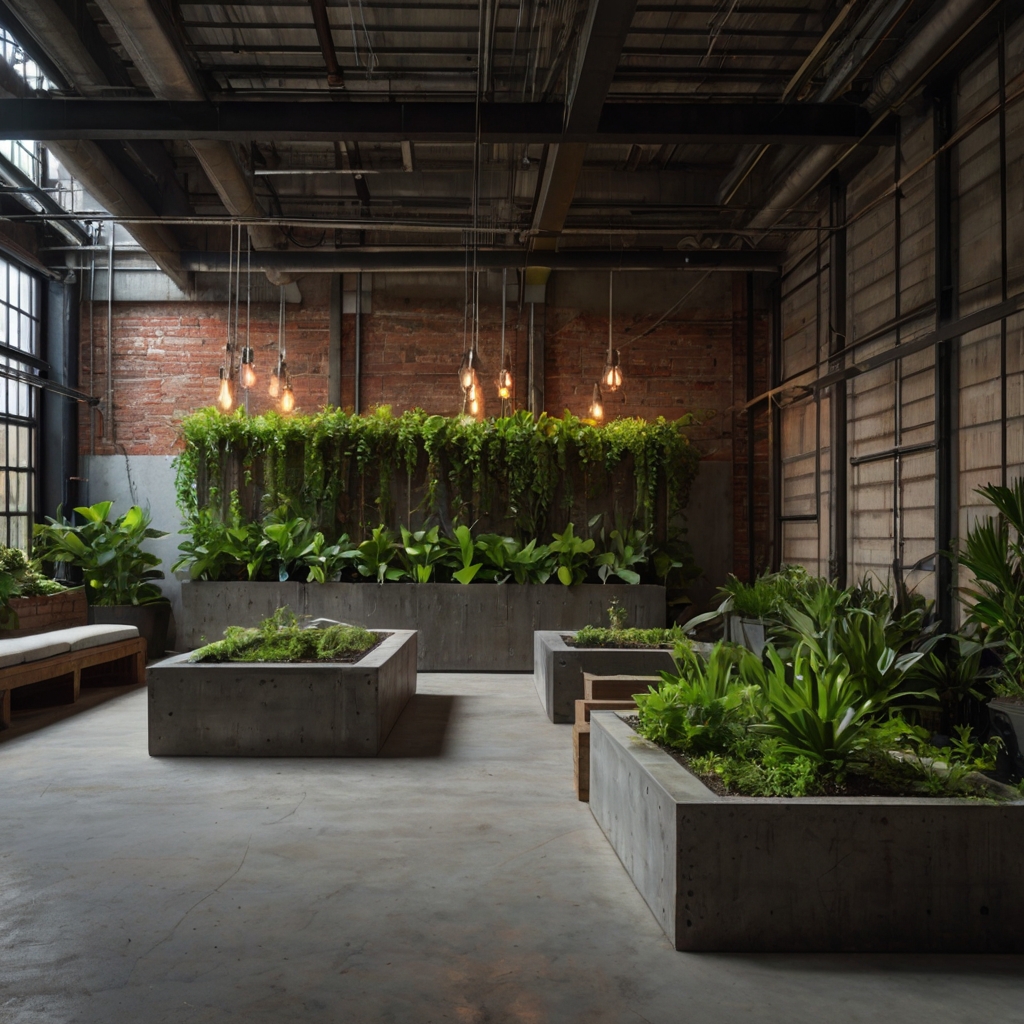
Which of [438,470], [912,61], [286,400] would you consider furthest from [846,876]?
[286,400]

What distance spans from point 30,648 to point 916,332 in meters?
6.34

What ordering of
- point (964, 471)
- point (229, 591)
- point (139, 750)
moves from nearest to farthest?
point (139, 750) → point (964, 471) → point (229, 591)

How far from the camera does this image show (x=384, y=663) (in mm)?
4988

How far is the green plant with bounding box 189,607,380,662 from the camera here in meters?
5.12

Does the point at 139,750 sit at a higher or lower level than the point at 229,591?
lower

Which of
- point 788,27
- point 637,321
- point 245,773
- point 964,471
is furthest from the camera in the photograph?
point 637,321

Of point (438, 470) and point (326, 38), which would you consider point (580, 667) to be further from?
point (326, 38)

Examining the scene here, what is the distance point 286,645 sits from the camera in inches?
210

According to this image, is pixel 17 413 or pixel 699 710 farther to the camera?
pixel 17 413

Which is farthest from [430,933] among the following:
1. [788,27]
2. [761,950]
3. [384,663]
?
[788,27]

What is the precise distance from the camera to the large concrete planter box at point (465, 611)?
8102mm

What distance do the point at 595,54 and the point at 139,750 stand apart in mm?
4501

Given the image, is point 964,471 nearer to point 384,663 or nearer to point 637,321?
point 384,663

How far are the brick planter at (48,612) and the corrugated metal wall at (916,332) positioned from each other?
6.55 metres
